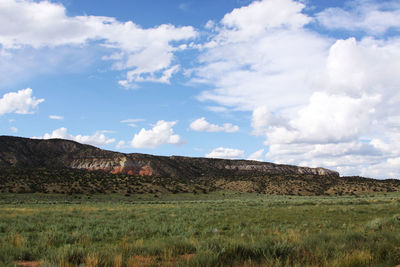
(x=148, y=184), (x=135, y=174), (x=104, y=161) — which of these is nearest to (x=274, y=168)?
→ (x=135, y=174)

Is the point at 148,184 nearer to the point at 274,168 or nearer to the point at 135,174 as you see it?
the point at 135,174

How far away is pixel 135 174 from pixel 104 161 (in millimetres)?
14875

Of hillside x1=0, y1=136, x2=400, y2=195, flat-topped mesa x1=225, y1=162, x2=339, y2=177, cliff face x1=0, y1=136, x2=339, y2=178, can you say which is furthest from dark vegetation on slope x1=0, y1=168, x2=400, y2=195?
flat-topped mesa x1=225, y1=162, x2=339, y2=177

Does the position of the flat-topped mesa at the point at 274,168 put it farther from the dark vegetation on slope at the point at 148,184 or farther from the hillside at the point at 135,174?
the dark vegetation on slope at the point at 148,184

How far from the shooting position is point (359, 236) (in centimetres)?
1011

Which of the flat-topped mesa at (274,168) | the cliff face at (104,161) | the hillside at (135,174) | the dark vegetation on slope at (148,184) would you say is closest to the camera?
the dark vegetation on slope at (148,184)

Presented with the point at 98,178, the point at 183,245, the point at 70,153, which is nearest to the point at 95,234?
the point at 183,245

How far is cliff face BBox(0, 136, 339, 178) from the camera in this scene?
111 meters

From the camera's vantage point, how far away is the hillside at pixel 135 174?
217 ft

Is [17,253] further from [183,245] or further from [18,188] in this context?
[18,188]

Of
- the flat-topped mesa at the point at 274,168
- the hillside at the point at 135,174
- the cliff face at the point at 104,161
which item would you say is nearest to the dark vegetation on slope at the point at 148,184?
the hillside at the point at 135,174

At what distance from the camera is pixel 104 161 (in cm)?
11569

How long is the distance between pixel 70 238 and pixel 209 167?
12219cm

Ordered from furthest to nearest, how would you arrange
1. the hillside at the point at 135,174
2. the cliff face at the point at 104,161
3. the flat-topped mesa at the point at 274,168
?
the flat-topped mesa at the point at 274,168
the cliff face at the point at 104,161
the hillside at the point at 135,174
